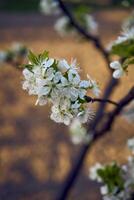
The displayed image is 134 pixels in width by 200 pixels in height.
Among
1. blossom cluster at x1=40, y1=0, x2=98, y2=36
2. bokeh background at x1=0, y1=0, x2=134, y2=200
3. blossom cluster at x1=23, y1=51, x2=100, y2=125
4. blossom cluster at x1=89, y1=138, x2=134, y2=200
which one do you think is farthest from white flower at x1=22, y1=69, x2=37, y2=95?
blossom cluster at x1=40, y1=0, x2=98, y2=36

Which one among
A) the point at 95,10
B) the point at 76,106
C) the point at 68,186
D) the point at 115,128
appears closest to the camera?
the point at 76,106

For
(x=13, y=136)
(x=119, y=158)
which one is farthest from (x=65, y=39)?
(x=119, y=158)

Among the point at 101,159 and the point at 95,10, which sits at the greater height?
the point at 95,10

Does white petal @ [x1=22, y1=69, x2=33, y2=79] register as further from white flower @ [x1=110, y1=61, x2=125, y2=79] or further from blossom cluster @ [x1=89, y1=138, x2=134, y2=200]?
blossom cluster @ [x1=89, y1=138, x2=134, y2=200]

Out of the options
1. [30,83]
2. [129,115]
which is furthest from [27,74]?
[129,115]

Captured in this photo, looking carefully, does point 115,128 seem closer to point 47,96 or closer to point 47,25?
point 47,96

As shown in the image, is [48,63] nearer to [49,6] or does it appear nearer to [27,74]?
[27,74]
